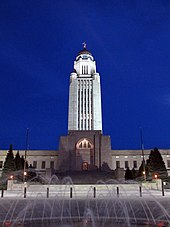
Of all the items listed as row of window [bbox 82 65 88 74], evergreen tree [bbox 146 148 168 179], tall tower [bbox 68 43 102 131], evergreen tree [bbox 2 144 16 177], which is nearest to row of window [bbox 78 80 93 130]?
tall tower [bbox 68 43 102 131]

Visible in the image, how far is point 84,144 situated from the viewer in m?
49.8

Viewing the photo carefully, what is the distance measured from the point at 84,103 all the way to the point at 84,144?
58.0 feet

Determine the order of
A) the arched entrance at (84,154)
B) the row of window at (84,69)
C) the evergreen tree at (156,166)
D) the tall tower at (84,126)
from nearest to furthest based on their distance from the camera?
the evergreen tree at (156,166) < the arched entrance at (84,154) < the tall tower at (84,126) < the row of window at (84,69)

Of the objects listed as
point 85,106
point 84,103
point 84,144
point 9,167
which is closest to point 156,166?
point 84,144

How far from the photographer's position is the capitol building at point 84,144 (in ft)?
159

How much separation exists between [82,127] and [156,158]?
26.1m

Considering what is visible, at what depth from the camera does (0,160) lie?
58.8m

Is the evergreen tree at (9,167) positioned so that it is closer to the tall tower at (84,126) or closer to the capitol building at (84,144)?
the capitol building at (84,144)

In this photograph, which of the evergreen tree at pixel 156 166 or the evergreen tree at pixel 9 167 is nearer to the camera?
the evergreen tree at pixel 156 166

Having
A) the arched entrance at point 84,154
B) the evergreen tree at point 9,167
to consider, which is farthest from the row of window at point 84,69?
the evergreen tree at point 9,167

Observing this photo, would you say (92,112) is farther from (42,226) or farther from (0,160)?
(42,226)

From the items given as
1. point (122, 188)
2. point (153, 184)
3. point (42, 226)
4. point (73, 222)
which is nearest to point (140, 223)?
point (73, 222)

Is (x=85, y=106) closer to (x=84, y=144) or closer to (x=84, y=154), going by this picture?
(x=84, y=144)

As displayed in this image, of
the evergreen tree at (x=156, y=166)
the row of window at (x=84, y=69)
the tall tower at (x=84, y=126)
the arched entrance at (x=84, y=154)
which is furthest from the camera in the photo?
the row of window at (x=84, y=69)
